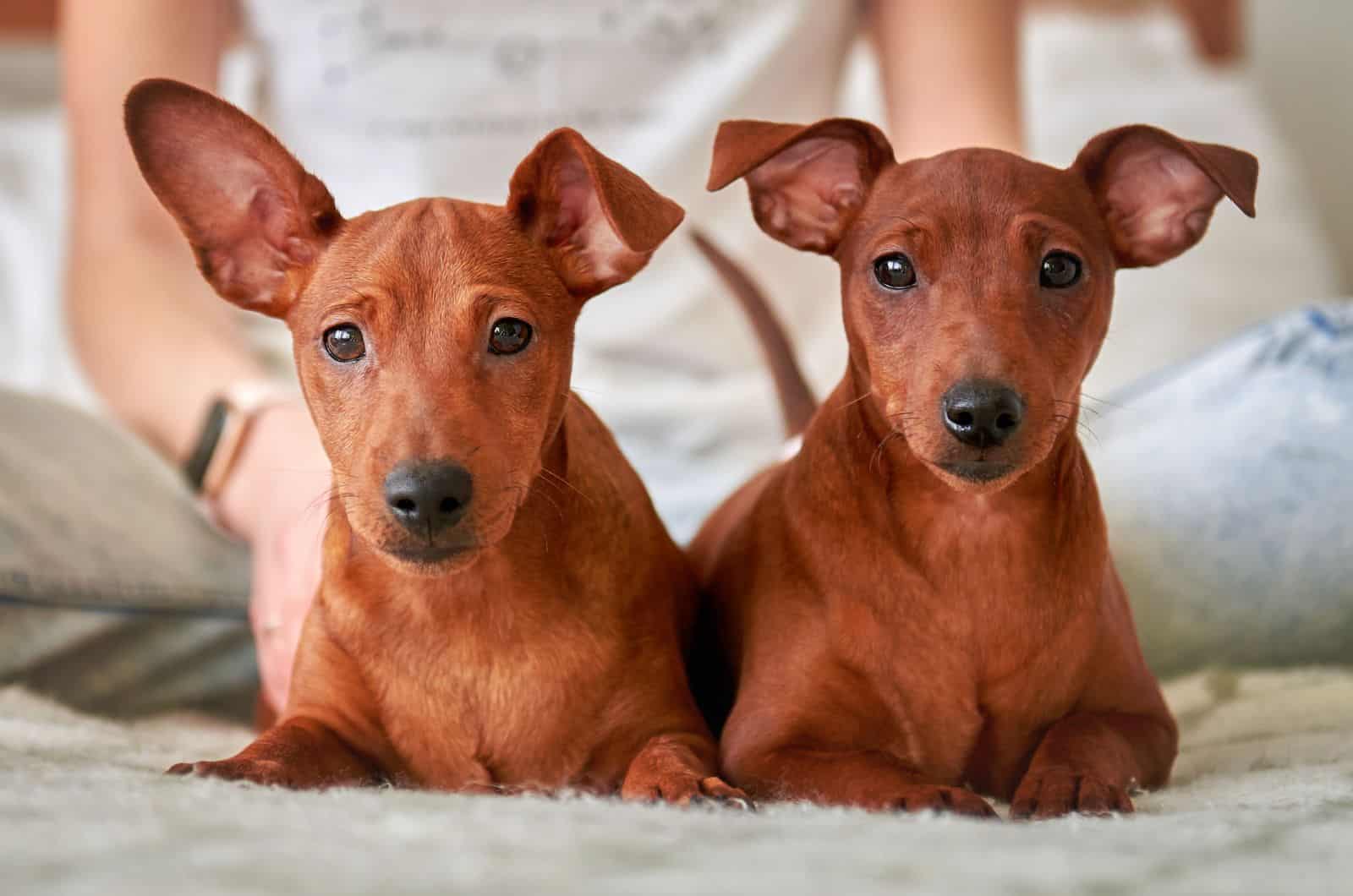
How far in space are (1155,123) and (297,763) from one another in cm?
358

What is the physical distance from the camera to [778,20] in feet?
11.1

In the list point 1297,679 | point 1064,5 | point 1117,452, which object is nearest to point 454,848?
point 1297,679

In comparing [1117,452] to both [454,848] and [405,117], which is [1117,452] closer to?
[405,117]

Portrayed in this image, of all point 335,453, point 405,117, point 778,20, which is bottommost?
point 335,453

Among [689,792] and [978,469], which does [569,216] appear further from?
[689,792]

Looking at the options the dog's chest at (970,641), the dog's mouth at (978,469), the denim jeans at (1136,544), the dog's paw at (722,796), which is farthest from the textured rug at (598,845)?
the denim jeans at (1136,544)

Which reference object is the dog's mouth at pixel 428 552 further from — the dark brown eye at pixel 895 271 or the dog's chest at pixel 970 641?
the dark brown eye at pixel 895 271

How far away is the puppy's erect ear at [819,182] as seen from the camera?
6.11 ft

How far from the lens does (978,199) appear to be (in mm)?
1720

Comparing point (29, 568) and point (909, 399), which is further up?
point (909, 399)

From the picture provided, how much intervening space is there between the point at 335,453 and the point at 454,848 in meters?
0.62

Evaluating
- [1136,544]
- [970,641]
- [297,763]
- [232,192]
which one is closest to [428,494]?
[297,763]

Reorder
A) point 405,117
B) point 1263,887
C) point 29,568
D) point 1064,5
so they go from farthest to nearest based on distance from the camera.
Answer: point 1064,5, point 405,117, point 29,568, point 1263,887

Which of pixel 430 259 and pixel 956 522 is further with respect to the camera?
pixel 956 522
